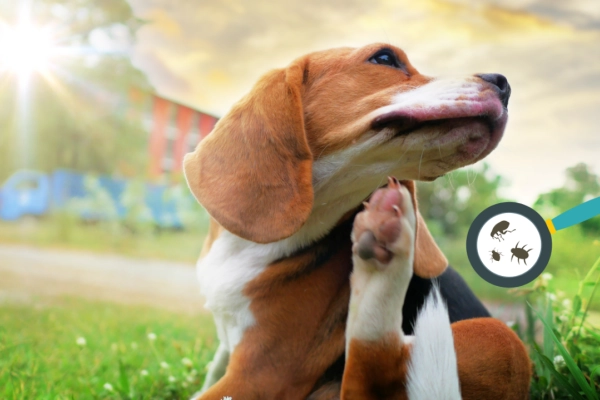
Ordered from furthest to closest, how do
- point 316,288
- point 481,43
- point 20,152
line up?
1. point 20,152
2. point 481,43
3. point 316,288

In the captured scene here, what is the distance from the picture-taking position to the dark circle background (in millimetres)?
1400

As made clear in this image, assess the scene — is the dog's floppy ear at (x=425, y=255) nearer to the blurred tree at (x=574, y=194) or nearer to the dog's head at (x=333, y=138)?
the dog's head at (x=333, y=138)

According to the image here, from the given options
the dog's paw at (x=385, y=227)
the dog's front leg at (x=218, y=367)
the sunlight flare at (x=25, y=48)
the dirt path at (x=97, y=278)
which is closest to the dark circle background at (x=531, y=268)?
the dog's paw at (x=385, y=227)

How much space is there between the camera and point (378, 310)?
1321 millimetres

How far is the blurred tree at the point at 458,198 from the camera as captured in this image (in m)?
1.58

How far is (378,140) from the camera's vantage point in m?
1.38

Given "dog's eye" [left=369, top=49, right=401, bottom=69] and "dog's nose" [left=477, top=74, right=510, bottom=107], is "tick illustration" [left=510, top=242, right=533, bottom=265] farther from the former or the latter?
"dog's eye" [left=369, top=49, right=401, bottom=69]

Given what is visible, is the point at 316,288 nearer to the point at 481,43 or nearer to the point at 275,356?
the point at 275,356

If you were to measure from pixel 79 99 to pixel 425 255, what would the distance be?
2.49 metres

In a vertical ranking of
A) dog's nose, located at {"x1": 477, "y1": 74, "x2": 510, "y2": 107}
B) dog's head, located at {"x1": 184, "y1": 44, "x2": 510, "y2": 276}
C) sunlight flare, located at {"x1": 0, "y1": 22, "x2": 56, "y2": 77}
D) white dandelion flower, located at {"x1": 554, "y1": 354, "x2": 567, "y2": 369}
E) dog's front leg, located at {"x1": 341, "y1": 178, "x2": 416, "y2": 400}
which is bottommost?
white dandelion flower, located at {"x1": 554, "y1": 354, "x2": 567, "y2": 369}

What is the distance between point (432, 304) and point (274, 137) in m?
0.60

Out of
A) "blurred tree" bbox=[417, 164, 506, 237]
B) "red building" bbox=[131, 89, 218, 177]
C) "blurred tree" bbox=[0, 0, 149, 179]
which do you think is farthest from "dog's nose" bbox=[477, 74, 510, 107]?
"blurred tree" bbox=[0, 0, 149, 179]

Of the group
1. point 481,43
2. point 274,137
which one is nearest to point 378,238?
point 274,137

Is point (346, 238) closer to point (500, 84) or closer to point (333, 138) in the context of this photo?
point (333, 138)
